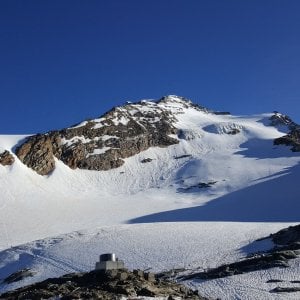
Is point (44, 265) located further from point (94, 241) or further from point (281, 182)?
point (281, 182)

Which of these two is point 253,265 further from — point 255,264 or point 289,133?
point 289,133

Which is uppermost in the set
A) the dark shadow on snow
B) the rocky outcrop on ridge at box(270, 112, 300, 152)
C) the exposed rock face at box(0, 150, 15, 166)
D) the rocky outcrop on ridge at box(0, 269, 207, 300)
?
the rocky outcrop on ridge at box(270, 112, 300, 152)

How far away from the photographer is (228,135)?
382 ft

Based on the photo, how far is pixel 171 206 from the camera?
79812 mm

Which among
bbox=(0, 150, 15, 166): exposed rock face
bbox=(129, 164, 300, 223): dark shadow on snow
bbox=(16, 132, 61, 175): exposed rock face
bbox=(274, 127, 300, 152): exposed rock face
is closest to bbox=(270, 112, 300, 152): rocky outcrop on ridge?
bbox=(274, 127, 300, 152): exposed rock face

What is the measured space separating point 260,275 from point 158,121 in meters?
88.3

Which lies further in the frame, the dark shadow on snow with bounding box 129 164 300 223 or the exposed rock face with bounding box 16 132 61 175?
the exposed rock face with bounding box 16 132 61 175

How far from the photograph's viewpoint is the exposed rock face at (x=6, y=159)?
9200cm

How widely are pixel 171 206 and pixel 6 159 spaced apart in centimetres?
2822

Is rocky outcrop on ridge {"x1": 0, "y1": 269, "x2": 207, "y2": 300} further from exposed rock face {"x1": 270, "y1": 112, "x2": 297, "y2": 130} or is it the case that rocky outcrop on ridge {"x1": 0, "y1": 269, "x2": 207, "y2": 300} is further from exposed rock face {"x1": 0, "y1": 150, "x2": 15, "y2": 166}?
exposed rock face {"x1": 270, "y1": 112, "x2": 297, "y2": 130}

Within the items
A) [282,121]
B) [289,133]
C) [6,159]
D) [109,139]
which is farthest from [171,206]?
[282,121]

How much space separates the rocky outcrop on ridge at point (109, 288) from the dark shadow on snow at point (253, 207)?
44443 mm

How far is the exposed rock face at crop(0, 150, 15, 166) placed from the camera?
9200cm

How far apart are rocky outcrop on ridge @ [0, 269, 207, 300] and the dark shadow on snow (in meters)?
44.4
